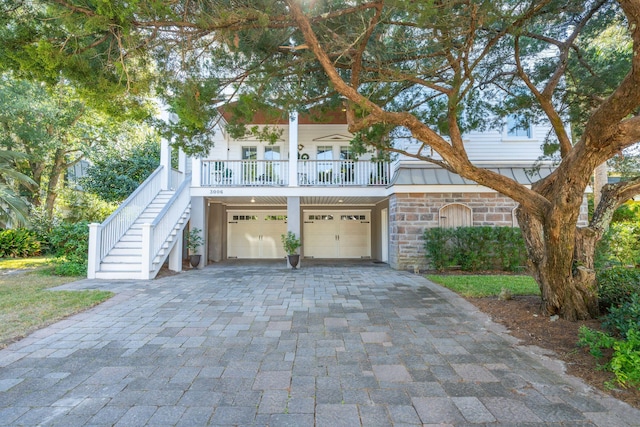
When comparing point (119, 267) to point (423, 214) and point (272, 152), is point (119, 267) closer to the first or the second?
point (272, 152)

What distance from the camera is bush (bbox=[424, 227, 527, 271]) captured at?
919cm

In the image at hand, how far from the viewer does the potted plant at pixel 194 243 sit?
410 inches

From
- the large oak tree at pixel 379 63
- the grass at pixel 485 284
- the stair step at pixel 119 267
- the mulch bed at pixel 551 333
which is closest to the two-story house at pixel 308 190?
the stair step at pixel 119 267

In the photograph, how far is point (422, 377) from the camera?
2.94 metres

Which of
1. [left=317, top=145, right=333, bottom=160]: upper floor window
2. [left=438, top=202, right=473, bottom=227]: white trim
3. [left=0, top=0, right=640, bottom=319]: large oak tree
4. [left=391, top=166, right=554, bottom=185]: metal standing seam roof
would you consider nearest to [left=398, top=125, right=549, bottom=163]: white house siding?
[left=391, top=166, right=554, bottom=185]: metal standing seam roof

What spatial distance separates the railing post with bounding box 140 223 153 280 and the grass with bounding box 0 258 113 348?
1.59m

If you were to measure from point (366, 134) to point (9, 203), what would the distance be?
1052cm

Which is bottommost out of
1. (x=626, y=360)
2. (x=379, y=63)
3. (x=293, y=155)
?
(x=626, y=360)

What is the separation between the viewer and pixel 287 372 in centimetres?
305

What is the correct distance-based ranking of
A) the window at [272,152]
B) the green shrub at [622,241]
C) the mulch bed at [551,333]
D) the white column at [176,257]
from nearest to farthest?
the mulch bed at [551,333] → the green shrub at [622,241] → the white column at [176,257] → the window at [272,152]

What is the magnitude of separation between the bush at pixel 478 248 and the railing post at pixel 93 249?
8.82 metres

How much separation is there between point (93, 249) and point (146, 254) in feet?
4.21

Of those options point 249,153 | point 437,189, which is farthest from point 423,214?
point 249,153

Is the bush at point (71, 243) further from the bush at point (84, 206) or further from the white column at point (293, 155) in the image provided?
the white column at point (293, 155)
